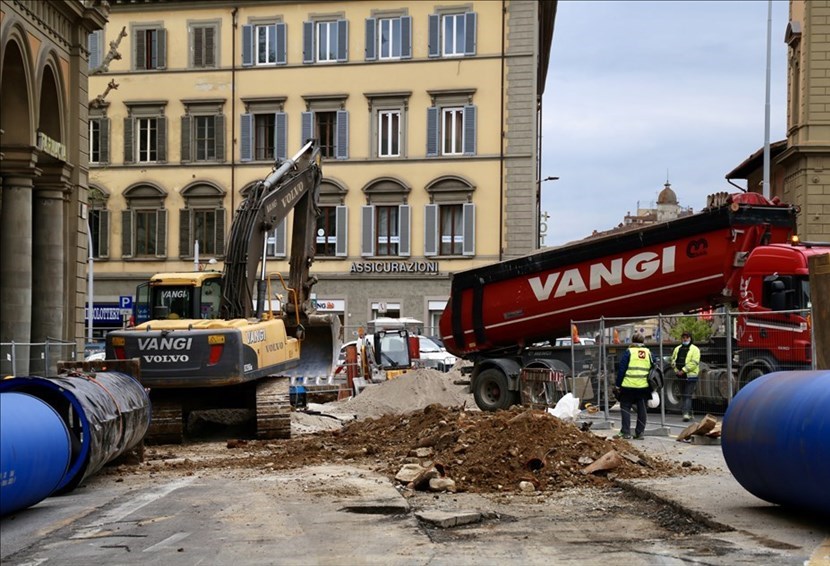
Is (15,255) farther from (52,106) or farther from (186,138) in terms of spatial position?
(186,138)

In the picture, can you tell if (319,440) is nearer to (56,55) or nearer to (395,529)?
(395,529)

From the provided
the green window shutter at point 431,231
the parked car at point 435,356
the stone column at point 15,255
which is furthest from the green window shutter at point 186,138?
the stone column at point 15,255

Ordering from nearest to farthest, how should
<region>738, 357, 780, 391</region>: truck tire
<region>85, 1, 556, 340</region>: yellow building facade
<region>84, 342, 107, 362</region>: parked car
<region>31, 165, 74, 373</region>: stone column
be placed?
<region>738, 357, 780, 391</region>: truck tire, <region>31, 165, 74, 373</region>: stone column, <region>84, 342, 107, 362</region>: parked car, <region>85, 1, 556, 340</region>: yellow building facade

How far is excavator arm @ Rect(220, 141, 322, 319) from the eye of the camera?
18688 mm

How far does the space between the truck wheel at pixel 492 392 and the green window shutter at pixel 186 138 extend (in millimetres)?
28669

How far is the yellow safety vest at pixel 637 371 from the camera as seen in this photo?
59.0 feet

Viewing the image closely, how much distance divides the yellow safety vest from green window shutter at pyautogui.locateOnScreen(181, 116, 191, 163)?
35120mm

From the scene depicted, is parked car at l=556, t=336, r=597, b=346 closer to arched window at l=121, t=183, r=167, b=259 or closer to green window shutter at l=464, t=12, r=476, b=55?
green window shutter at l=464, t=12, r=476, b=55

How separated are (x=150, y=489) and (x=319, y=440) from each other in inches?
214

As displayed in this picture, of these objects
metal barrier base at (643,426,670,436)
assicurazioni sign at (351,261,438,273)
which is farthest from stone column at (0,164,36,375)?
assicurazioni sign at (351,261,438,273)

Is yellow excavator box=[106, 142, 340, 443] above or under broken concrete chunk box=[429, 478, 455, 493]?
above

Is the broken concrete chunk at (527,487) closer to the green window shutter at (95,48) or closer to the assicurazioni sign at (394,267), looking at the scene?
the assicurazioni sign at (394,267)

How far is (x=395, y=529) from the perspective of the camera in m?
10.2

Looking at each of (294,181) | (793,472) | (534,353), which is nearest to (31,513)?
(793,472)
